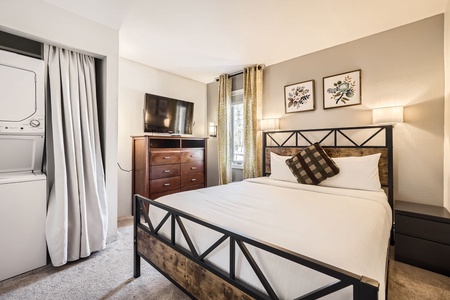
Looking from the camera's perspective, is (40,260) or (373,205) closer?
(373,205)

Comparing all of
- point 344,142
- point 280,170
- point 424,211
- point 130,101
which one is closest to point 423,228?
point 424,211

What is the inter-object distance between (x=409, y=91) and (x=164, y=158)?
3539 mm

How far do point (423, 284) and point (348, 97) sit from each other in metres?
2.27

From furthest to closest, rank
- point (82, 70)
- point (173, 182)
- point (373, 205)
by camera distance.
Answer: point (173, 182), point (82, 70), point (373, 205)

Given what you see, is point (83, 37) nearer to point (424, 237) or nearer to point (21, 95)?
point (21, 95)

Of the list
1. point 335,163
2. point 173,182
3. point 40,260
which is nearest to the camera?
point 40,260

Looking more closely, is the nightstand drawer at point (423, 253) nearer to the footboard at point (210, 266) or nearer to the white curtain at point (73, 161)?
the footboard at point (210, 266)

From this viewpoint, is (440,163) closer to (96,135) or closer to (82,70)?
(96,135)

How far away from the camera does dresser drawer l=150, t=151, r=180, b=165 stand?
133 inches

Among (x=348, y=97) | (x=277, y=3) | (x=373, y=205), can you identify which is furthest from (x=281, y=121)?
(x=373, y=205)

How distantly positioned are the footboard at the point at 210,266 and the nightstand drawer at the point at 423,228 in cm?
190

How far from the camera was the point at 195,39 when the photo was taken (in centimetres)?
293

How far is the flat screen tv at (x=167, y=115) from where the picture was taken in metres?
3.78

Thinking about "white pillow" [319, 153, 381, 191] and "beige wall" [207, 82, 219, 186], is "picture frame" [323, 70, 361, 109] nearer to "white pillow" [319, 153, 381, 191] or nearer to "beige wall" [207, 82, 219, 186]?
"white pillow" [319, 153, 381, 191]
